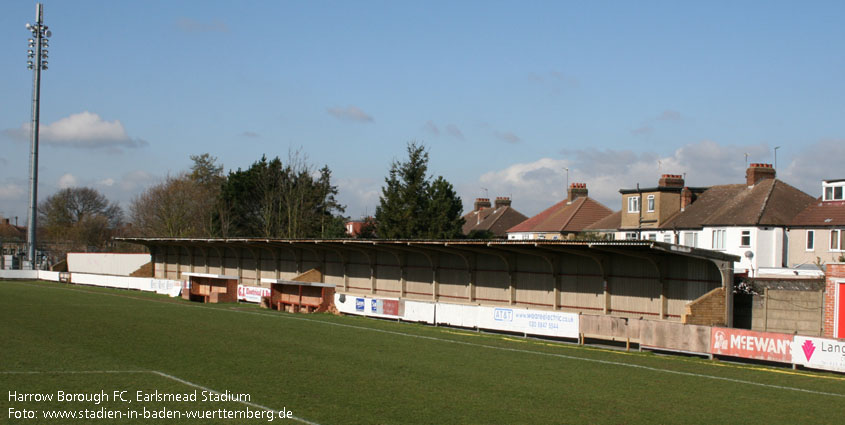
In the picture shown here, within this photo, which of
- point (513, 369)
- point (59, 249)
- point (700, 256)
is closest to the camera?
point (513, 369)

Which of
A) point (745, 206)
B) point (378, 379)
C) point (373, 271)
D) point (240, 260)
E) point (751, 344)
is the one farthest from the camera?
point (240, 260)

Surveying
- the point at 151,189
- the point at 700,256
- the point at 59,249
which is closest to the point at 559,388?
the point at 700,256

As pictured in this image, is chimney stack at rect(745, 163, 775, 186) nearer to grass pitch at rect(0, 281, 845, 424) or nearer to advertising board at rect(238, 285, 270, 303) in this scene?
grass pitch at rect(0, 281, 845, 424)

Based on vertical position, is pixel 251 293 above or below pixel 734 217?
below

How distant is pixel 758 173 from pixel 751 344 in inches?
1243

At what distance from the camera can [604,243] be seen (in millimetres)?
26141

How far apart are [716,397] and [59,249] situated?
4087 inches

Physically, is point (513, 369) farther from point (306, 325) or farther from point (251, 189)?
point (251, 189)

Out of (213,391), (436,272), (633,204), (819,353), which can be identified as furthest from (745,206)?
(213,391)

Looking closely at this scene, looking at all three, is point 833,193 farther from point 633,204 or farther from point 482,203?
point 482,203

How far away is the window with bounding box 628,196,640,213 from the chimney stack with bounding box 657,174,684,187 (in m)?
1.96

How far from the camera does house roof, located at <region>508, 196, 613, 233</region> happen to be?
63969 millimetres

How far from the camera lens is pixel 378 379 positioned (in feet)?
55.8

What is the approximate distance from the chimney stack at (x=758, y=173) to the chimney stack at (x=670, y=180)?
466cm
